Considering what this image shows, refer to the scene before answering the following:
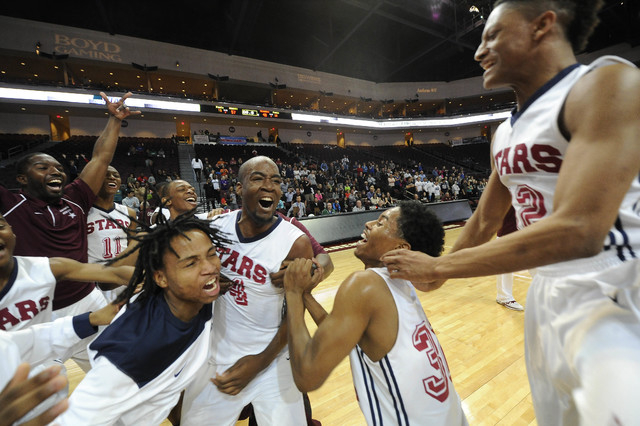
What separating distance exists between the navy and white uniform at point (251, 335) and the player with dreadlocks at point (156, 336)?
0.30m

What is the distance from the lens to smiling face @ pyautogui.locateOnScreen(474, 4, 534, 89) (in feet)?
3.72

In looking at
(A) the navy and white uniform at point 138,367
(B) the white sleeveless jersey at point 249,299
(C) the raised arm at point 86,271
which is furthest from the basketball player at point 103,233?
(A) the navy and white uniform at point 138,367

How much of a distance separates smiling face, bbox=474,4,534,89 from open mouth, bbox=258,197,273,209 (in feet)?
4.53

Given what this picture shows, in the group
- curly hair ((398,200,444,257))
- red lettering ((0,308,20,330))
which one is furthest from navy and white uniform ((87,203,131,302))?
curly hair ((398,200,444,257))

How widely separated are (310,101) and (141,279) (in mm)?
29284

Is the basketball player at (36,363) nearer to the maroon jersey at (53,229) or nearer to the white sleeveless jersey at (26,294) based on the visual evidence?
the white sleeveless jersey at (26,294)

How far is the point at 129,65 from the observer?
19.1 m

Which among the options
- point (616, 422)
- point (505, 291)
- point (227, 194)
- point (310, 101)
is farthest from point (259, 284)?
point (310, 101)

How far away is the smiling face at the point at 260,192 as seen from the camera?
6.38ft

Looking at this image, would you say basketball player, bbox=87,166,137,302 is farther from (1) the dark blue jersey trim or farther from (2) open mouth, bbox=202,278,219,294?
(1) the dark blue jersey trim

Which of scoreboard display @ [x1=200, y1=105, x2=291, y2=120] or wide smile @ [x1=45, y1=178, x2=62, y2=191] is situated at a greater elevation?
scoreboard display @ [x1=200, y1=105, x2=291, y2=120]

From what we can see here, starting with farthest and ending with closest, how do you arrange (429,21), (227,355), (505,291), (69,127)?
(429,21) → (69,127) → (505,291) → (227,355)

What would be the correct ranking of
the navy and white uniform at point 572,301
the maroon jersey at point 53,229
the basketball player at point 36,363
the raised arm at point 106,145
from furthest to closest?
the raised arm at point 106,145 < the maroon jersey at point 53,229 < the navy and white uniform at point 572,301 < the basketball player at point 36,363

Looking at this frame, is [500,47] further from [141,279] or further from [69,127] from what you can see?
[69,127]
